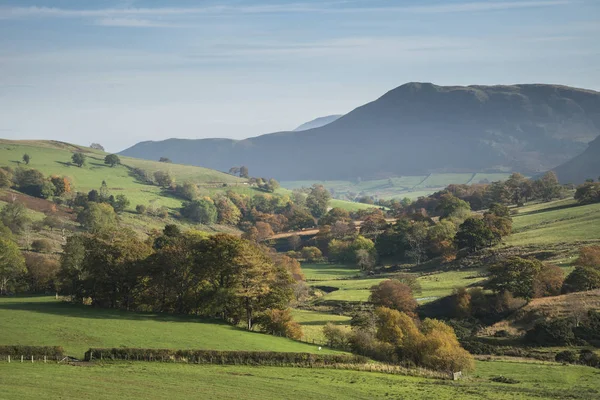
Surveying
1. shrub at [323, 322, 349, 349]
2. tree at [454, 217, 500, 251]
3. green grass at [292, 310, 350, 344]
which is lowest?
green grass at [292, 310, 350, 344]

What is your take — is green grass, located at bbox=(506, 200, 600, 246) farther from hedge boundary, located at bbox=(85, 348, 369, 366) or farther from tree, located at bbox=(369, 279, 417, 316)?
hedge boundary, located at bbox=(85, 348, 369, 366)

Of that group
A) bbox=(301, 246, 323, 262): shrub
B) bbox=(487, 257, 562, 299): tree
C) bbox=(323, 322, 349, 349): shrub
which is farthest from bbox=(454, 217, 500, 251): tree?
bbox=(323, 322, 349, 349): shrub

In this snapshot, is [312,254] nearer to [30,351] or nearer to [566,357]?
[566,357]

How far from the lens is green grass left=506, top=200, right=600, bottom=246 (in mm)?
118000

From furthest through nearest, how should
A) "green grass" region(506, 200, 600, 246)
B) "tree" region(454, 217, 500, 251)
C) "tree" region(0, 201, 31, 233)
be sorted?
"tree" region(0, 201, 31, 233) → "tree" region(454, 217, 500, 251) → "green grass" region(506, 200, 600, 246)

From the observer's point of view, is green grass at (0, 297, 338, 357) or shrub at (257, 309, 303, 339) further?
shrub at (257, 309, 303, 339)

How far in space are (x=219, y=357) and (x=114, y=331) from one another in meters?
11.8

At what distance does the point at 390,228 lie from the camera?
159 metres

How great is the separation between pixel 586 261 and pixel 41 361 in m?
73.7

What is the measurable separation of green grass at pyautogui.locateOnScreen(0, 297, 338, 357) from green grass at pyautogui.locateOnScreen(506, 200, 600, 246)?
71.4m

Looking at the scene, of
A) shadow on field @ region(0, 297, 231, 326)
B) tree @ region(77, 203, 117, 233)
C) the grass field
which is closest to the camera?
the grass field

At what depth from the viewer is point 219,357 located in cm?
5353

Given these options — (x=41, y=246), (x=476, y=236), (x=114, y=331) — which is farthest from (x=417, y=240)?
(x=114, y=331)

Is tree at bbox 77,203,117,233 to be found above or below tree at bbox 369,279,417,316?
above
